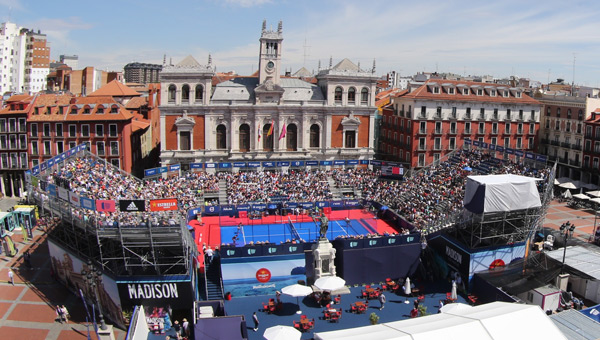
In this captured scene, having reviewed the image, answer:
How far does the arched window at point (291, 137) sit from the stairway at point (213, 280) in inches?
1156

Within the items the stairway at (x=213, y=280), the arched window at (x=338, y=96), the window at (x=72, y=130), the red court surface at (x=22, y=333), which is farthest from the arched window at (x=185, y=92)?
the red court surface at (x=22, y=333)

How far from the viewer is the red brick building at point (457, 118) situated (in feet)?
224

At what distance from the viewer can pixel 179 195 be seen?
175 ft

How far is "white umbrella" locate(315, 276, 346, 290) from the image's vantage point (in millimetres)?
31984

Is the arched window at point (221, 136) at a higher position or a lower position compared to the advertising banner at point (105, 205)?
higher

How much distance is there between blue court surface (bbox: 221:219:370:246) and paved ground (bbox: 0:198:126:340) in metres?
14.6

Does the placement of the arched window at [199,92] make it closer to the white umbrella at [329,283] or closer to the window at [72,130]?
the window at [72,130]

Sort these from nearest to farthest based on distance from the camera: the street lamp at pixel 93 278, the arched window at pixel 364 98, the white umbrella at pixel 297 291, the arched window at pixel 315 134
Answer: the white umbrella at pixel 297 291, the street lamp at pixel 93 278, the arched window at pixel 315 134, the arched window at pixel 364 98

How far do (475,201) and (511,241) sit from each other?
172 inches

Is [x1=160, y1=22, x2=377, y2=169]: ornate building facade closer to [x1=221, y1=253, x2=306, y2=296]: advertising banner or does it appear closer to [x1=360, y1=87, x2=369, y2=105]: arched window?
[x1=360, y1=87, x2=369, y2=105]: arched window

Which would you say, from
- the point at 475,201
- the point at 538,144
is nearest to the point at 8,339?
the point at 475,201

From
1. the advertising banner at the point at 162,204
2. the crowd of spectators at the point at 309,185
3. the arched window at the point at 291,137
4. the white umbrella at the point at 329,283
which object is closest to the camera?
the white umbrella at the point at 329,283

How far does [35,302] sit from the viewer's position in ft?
113

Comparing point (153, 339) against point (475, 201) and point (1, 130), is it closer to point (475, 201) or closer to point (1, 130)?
point (475, 201)
